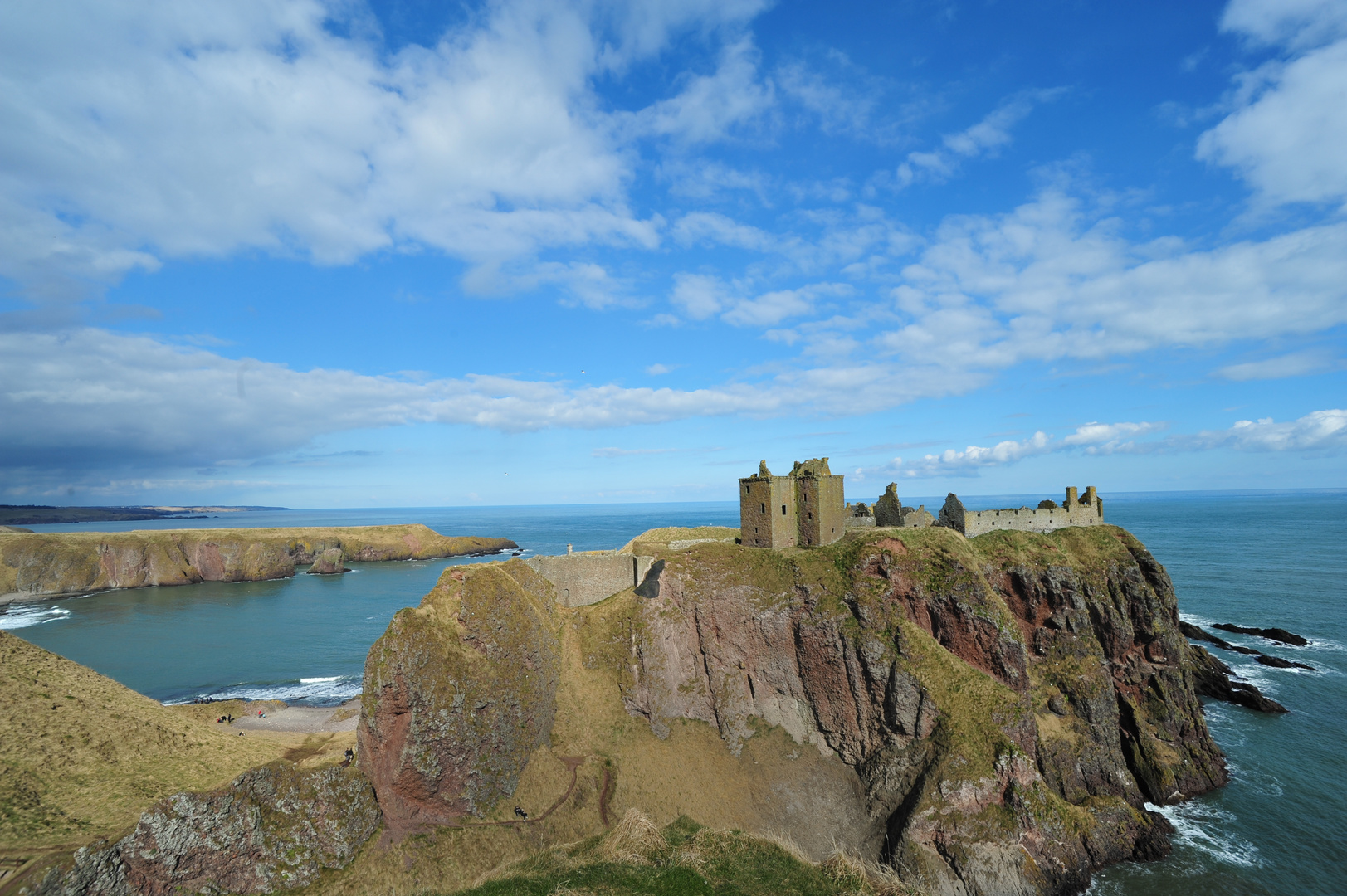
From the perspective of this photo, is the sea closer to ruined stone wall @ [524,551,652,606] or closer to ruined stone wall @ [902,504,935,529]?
ruined stone wall @ [902,504,935,529]

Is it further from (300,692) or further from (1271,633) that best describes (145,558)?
(1271,633)

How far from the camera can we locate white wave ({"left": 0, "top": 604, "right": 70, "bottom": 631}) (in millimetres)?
84688

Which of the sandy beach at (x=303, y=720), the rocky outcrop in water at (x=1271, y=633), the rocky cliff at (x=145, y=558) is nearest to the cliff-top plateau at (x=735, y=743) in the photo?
the sandy beach at (x=303, y=720)

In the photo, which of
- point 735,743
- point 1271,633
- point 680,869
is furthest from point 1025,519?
point 1271,633

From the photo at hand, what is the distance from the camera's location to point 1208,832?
3553 cm

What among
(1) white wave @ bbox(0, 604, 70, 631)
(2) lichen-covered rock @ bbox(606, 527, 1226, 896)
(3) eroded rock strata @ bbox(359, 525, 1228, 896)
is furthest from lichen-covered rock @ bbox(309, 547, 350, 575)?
(2) lichen-covered rock @ bbox(606, 527, 1226, 896)

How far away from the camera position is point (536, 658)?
1425 inches

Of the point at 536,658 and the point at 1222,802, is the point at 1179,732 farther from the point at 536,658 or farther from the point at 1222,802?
the point at 536,658

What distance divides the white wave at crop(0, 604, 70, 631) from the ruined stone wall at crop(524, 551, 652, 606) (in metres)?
94.2

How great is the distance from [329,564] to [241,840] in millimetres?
121363

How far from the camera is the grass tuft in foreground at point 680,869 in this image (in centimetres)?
2539

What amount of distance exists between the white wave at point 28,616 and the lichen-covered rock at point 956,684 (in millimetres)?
102440

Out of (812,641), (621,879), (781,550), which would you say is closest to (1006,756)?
(812,641)

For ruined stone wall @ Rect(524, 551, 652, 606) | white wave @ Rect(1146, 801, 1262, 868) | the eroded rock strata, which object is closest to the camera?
the eroded rock strata
